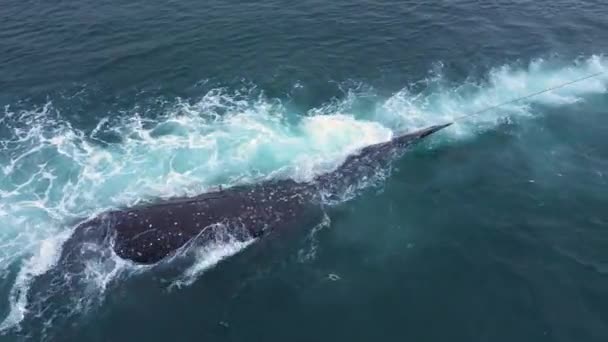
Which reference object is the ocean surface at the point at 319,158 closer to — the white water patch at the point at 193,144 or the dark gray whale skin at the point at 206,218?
the white water patch at the point at 193,144

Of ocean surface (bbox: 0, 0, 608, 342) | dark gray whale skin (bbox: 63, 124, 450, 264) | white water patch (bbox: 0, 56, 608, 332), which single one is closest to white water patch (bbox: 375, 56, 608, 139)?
white water patch (bbox: 0, 56, 608, 332)

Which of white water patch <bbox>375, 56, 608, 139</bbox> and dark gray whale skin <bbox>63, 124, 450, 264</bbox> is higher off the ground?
white water patch <bbox>375, 56, 608, 139</bbox>

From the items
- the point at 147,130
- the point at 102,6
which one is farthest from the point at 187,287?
the point at 102,6

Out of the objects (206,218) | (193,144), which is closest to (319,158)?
(193,144)

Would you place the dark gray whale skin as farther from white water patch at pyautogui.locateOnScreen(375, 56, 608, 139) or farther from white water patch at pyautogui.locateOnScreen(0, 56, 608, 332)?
white water patch at pyautogui.locateOnScreen(375, 56, 608, 139)

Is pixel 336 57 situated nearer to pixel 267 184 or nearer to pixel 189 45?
pixel 189 45

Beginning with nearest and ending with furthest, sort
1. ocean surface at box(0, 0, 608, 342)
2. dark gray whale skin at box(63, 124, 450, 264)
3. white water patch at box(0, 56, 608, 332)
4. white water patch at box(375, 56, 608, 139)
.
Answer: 1. ocean surface at box(0, 0, 608, 342)
2. dark gray whale skin at box(63, 124, 450, 264)
3. white water patch at box(0, 56, 608, 332)
4. white water patch at box(375, 56, 608, 139)
